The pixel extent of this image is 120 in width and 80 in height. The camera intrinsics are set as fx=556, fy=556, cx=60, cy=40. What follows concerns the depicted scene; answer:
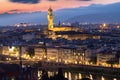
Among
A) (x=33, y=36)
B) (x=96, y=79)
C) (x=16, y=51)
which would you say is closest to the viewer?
(x=96, y=79)

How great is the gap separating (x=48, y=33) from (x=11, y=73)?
6305 centimetres

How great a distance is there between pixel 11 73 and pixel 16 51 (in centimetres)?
3522

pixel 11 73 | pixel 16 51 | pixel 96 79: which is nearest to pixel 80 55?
pixel 16 51

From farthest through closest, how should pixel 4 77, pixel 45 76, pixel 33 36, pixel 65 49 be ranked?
pixel 33 36 < pixel 65 49 < pixel 4 77 < pixel 45 76

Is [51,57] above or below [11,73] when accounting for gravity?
below

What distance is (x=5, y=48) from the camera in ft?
196

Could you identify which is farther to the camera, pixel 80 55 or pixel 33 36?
pixel 33 36

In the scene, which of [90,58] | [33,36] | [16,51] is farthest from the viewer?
[33,36]

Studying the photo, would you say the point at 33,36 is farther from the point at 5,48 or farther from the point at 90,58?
the point at 90,58

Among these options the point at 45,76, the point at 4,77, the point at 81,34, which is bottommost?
the point at 81,34

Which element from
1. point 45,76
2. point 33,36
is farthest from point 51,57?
point 45,76

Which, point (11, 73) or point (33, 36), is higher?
point (11, 73)

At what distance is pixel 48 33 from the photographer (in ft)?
282

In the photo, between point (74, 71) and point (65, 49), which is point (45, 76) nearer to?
point (74, 71)
